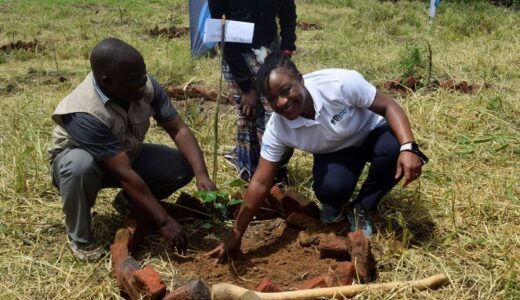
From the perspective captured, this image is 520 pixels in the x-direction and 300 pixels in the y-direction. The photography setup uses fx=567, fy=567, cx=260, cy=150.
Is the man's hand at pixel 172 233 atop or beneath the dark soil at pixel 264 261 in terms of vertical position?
atop

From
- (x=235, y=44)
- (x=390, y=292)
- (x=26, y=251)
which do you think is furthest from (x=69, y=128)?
(x=390, y=292)

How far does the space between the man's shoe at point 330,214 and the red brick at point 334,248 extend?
1.17ft

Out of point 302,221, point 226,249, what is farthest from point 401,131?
point 226,249

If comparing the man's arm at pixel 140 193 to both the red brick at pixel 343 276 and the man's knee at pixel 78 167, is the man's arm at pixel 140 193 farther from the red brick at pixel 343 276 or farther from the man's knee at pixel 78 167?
the red brick at pixel 343 276

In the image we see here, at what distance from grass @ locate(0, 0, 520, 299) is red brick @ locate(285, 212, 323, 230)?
37 centimetres

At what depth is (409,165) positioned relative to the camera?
2.70 meters

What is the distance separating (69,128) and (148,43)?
629 centimetres

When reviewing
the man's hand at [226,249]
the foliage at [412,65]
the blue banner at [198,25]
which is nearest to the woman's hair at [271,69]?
the man's hand at [226,249]

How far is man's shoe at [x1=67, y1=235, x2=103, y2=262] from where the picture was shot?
9.77 feet

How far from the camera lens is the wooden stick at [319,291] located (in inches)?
91.6

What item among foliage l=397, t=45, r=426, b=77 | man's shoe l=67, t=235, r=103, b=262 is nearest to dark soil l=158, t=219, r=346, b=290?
man's shoe l=67, t=235, r=103, b=262

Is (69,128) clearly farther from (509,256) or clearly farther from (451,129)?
(451,129)

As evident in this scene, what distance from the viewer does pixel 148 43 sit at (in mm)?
8930

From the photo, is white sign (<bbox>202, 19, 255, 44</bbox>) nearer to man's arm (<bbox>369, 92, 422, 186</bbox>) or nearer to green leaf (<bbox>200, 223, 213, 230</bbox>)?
man's arm (<bbox>369, 92, 422, 186</bbox>)
